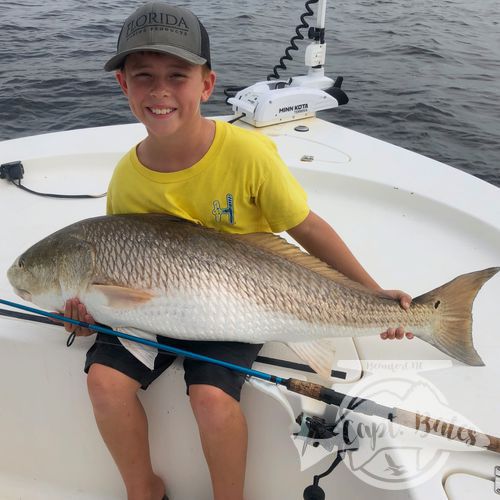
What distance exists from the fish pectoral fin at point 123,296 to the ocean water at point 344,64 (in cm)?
481

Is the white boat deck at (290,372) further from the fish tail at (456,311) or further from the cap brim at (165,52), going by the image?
the cap brim at (165,52)

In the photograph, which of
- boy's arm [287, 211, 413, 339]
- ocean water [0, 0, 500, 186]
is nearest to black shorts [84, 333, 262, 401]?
boy's arm [287, 211, 413, 339]

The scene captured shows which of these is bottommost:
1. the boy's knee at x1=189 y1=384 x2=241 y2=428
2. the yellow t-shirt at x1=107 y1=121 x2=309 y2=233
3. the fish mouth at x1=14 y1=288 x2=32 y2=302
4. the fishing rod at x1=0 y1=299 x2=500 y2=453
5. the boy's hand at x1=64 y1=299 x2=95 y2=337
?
the boy's knee at x1=189 y1=384 x2=241 y2=428

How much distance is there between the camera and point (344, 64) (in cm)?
894

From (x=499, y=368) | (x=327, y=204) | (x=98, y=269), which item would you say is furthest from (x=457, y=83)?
(x=98, y=269)

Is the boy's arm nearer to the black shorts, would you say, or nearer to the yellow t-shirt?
the yellow t-shirt

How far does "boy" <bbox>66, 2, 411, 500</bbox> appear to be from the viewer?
5.28ft

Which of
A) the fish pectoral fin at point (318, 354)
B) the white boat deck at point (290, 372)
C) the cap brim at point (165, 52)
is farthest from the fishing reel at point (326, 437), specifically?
the cap brim at point (165, 52)

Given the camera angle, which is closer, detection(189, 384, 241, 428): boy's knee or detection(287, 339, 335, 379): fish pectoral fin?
detection(189, 384, 241, 428): boy's knee

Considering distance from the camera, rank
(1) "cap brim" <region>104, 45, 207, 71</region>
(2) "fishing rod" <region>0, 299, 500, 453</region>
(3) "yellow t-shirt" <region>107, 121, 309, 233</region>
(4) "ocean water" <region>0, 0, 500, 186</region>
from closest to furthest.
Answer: (2) "fishing rod" <region>0, 299, 500, 453</region> → (1) "cap brim" <region>104, 45, 207, 71</region> → (3) "yellow t-shirt" <region>107, 121, 309, 233</region> → (4) "ocean water" <region>0, 0, 500, 186</region>

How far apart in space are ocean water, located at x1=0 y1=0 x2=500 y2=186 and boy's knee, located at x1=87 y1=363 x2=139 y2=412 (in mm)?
4895

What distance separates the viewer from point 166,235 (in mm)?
1724

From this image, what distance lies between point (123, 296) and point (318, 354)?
26.6 inches

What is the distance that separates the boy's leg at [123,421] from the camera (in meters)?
1.64
